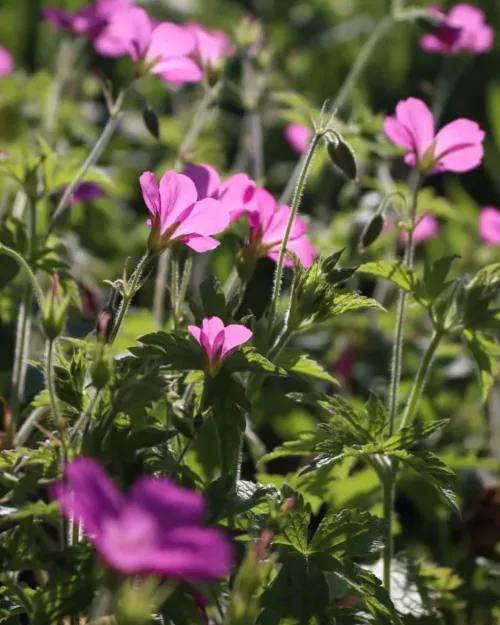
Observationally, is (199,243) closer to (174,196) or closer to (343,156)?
(174,196)

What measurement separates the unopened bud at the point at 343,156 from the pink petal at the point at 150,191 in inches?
18.6

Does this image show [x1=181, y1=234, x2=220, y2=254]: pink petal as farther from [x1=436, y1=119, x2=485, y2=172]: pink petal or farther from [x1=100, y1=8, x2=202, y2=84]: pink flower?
[x1=100, y1=8, x2=202, y2=84]: pink flower

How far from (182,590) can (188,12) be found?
156 inches

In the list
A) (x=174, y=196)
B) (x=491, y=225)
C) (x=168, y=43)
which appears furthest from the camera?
(x=491, y=225)

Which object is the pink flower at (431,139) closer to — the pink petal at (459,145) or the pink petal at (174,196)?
the pink petal at (459,145)

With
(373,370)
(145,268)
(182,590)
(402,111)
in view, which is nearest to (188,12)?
(373,370)

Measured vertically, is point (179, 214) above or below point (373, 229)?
above

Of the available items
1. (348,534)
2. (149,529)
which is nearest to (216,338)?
(348,534)

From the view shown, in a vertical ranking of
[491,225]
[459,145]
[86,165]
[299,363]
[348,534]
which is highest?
[459,145]

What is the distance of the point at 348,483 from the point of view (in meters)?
1.91

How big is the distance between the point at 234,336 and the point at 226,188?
397mm

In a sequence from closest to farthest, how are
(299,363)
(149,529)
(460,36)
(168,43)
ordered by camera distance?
(149,529) < (299,363) < (168,43) < (460,36)

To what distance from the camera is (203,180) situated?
162 centimetres

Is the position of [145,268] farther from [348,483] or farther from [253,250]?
[348,483]
